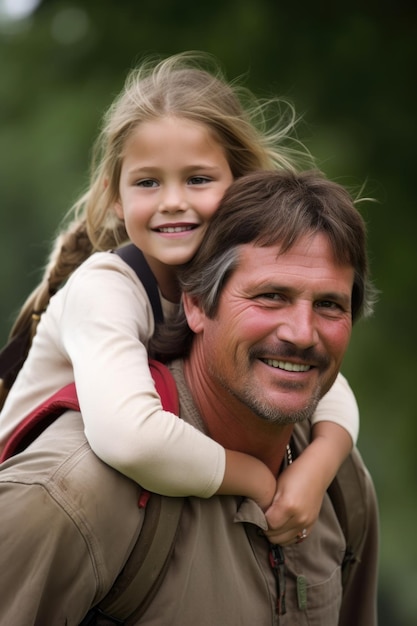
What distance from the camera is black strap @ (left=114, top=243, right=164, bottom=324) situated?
10.5ft

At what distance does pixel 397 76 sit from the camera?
20.2 feet

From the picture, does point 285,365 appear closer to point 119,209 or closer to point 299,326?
point 299,326

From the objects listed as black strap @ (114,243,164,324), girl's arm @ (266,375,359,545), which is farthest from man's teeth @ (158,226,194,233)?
girl's arm @ (266,375,359,545)

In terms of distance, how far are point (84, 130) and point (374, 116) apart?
1729 millimetres

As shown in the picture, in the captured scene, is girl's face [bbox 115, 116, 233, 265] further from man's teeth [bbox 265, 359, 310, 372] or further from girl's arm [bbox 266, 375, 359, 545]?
girl's arm [bbox 266, 375, 359, 545]

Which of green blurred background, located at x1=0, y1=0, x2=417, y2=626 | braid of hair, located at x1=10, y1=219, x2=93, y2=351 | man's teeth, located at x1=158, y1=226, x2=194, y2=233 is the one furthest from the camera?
green blurred background, located at x1=0, y1=0, x2=417, y2=626

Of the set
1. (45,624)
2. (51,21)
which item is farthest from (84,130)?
(45,624)

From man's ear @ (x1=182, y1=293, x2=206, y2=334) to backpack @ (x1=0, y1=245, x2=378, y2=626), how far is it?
13cm

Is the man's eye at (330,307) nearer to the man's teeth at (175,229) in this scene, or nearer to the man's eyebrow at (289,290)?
the man's eyebrow at (289,290)

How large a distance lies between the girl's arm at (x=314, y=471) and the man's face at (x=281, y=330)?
20 cm

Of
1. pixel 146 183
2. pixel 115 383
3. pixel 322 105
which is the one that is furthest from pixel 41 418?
pixel 322 105

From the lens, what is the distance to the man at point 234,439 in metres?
2.49

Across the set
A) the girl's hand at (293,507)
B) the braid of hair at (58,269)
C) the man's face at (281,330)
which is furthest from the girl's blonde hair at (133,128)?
the girl's hand at (293,507)

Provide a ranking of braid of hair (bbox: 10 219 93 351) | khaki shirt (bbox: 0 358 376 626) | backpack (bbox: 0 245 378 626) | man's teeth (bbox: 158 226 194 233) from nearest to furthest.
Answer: khaki shirt (bbox: 0 358 376 626), backpack (bbox: 0 245 378 626), man's teeth (bbox: 158 226 194 233), braid of hair (bbox: 10 219 93 351)
